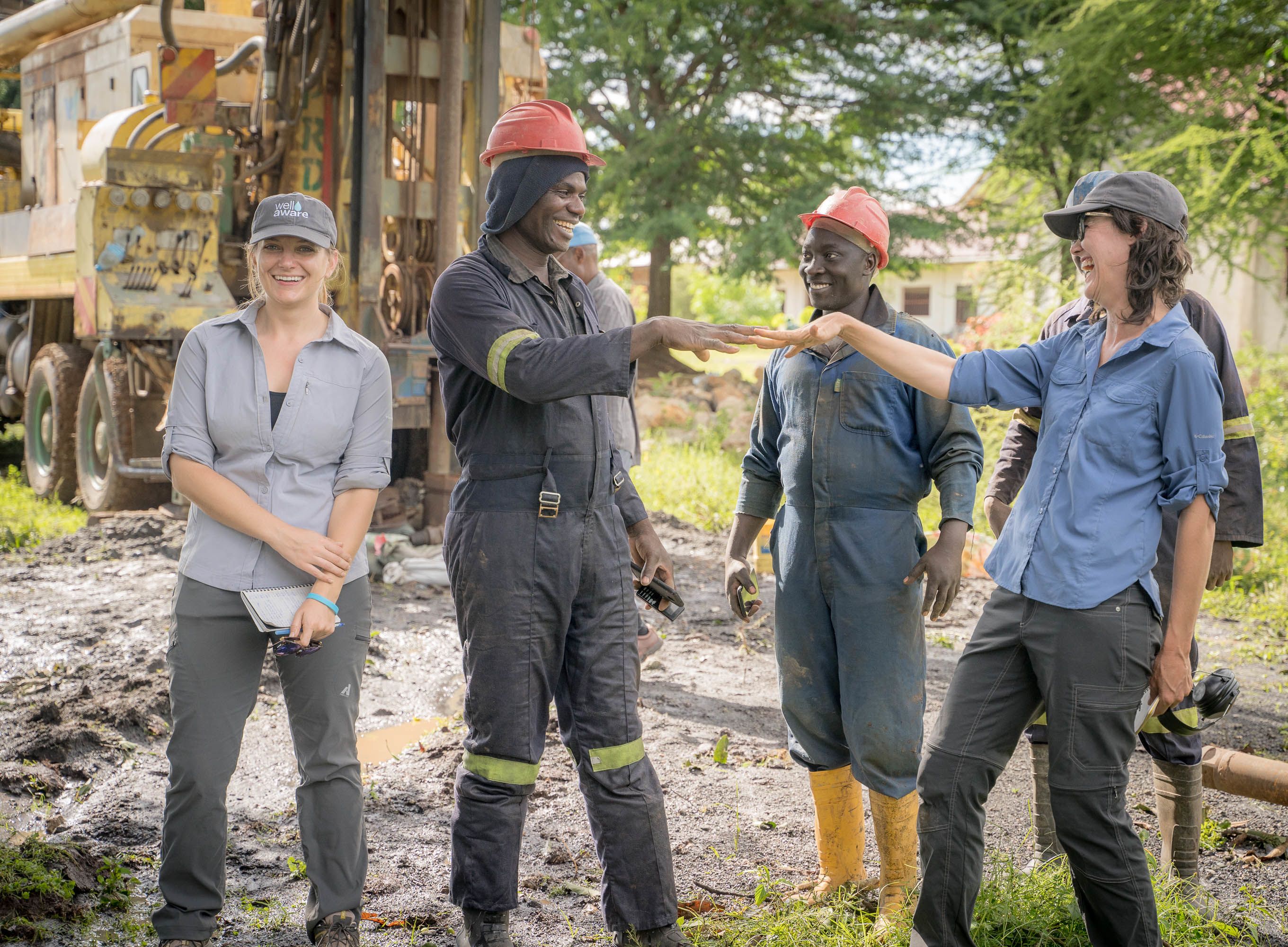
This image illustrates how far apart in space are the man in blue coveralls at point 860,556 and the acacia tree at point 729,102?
1318 cm

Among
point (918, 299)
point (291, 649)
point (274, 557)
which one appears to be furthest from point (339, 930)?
point (918, 299)

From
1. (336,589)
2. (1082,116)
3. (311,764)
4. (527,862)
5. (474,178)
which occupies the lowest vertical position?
(527,862)

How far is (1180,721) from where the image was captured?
11.6 feet

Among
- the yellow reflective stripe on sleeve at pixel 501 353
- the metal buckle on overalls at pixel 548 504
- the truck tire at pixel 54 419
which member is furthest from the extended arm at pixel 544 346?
the truck tire at pixel 54 419

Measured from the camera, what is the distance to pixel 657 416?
14.4 meters

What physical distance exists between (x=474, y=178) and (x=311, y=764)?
18.7ft

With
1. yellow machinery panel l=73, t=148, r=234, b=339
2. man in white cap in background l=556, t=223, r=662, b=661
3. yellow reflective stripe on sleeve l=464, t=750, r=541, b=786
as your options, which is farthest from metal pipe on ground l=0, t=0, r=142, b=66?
yellow reflective stripe on sleeve l=464, t=750, r=541, b=786

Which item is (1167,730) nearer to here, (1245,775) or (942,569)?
(1245,775)

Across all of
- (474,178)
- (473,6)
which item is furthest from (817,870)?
(473,6)

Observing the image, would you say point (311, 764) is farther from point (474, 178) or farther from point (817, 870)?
point (474, 178)

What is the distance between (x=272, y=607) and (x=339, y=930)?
0.85 m

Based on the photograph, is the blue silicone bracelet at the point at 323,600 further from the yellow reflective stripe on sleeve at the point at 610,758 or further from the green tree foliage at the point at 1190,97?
the green tree foliage at the point at 1190,97

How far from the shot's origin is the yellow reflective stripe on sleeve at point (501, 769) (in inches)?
124

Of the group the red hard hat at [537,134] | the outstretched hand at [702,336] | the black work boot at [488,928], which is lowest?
the black work boot at [488,928]
